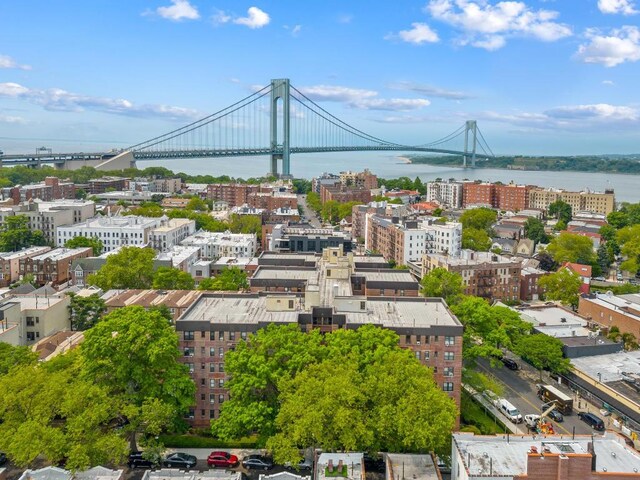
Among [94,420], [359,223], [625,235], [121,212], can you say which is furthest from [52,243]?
[625,235]

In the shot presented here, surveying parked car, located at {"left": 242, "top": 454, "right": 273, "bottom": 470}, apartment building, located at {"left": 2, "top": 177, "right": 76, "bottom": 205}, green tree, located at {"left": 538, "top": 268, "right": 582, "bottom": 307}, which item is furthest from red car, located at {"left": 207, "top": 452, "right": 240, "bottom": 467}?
apartment building, located at {"left": 2, "top": 177, "right": 76, "bottom": 205}

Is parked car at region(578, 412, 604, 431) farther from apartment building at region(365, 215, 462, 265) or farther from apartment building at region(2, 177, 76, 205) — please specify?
apartment building at region(2, 177, 76, 205)

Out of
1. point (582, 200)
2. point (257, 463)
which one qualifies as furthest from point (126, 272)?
point (582, 200)

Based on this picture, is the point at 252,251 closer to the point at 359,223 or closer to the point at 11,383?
the point at 359,223

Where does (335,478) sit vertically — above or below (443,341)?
below

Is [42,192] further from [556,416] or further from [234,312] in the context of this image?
[556,416]

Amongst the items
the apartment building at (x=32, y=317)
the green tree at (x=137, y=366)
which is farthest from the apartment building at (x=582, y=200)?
the green tree at (x=137, y=366)
